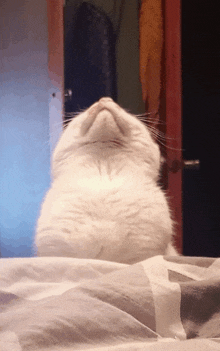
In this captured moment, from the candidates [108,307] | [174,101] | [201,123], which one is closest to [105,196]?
[108,307]

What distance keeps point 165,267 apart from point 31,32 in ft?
3.24

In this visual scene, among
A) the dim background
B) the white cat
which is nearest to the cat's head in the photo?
the white cat

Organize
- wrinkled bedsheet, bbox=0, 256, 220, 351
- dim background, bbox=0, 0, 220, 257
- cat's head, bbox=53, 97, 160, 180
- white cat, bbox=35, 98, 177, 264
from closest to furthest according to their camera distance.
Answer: wrinkled bedsheet, bbox=0, 256, 220, 351, white cat, bbox=35, 98, 177, 264, cat's head, bbox=53, 97, 160, 180, dim background, bbox=0, 0, 220, 257

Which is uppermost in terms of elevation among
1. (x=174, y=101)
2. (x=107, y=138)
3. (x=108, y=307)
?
(x=174, y=101)

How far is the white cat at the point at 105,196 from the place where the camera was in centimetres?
68

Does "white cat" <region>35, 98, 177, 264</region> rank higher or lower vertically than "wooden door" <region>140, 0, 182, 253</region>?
lower

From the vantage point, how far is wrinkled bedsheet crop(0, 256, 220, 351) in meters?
0.26

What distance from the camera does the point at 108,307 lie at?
30 cm

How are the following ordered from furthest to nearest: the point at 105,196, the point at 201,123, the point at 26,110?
the point at 201,123
the point at 26,110
the point at 105,196

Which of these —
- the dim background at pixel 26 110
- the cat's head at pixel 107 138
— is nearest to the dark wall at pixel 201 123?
the dim background at pixel 26 110

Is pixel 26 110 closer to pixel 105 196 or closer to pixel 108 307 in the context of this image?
pixel 105 196

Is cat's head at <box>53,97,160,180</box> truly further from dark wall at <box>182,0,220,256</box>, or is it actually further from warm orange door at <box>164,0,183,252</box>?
dark wall at <box>182,0,220,256</box>

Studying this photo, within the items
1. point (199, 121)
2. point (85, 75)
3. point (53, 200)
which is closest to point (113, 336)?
point (53, 200)

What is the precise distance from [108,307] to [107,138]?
2.11 ft
